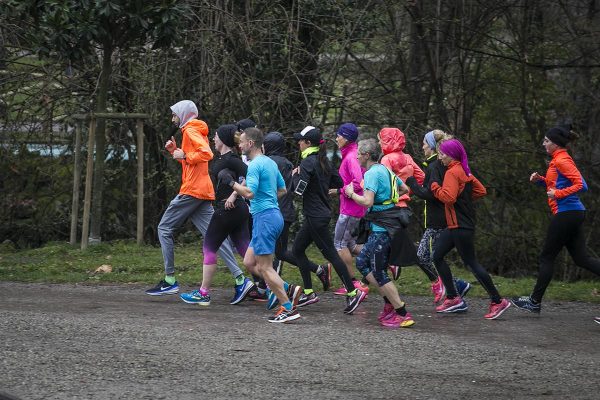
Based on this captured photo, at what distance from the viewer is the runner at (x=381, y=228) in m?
9.51

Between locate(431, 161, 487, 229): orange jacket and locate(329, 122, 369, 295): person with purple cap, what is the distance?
945 millimetres

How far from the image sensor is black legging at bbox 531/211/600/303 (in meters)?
10.1

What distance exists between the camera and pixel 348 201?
1120cm

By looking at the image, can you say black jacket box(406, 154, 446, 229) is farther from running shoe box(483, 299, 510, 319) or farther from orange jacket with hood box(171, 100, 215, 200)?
orange jacket with hood box(171, 100, 215, 200)

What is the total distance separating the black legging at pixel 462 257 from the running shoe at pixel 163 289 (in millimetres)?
2596

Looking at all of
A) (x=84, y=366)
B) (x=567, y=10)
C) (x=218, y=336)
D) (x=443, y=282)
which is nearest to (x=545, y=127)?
(x=567, y=10)

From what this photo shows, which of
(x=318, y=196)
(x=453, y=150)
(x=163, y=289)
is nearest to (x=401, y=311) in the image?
(x=318, y=196)

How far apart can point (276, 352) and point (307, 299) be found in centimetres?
249

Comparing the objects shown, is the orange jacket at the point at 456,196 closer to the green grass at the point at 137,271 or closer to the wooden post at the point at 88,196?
the green grass at the point at 137,271

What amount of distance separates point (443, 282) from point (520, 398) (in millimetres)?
3442

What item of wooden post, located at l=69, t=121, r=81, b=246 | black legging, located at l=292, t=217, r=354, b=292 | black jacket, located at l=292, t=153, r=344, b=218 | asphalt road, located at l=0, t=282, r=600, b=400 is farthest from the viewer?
wooden post, located at l=69, t=121, r=81, b=246

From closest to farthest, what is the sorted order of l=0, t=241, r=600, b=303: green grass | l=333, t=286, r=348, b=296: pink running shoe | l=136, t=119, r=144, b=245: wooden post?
l=333, t=286, r=348, b=296: pink running shoe
l=0, t=241, r=600, b=303: green grass
l=136, t=119, r=144, b=245: wooden post

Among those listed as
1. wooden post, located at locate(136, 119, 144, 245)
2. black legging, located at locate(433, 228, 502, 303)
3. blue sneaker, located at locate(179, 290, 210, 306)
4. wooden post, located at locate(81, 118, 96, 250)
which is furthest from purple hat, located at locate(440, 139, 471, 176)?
wooden post, located at locate(81, 118, 96, 250)

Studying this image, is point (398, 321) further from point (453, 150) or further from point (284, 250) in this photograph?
point (284, 250)
